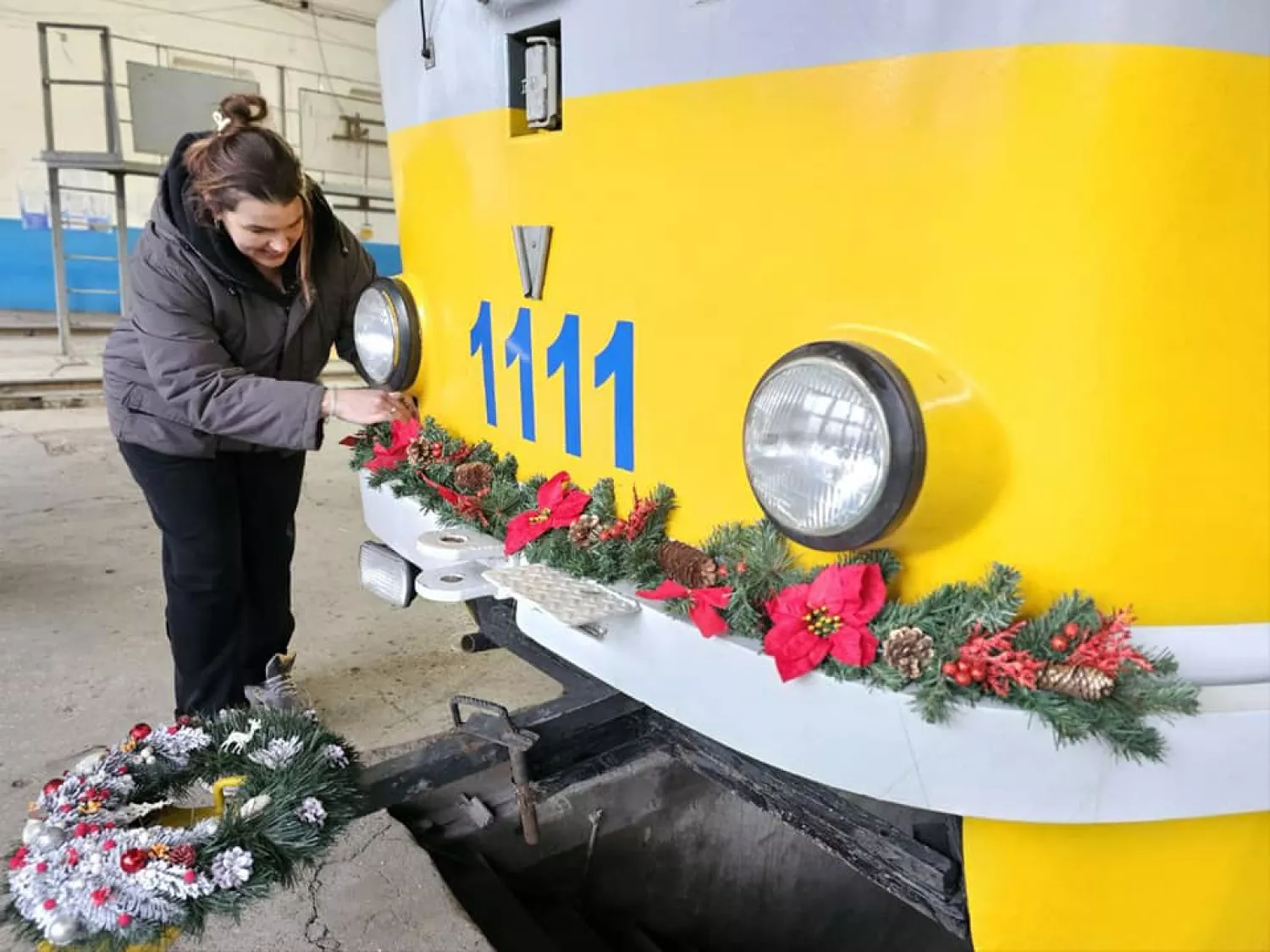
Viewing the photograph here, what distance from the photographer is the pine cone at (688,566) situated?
3.79ft

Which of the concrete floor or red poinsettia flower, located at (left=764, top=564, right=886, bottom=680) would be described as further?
the concrete floor

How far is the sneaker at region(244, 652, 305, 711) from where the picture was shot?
7.52 feet

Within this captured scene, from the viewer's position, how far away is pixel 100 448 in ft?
18.6

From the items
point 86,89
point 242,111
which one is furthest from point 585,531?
point 86,89

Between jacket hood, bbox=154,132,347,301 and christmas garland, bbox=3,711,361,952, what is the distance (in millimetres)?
842

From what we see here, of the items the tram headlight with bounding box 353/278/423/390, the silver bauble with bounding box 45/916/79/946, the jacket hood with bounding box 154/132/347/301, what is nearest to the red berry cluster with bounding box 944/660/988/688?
the silver bauble with bounding box 45/916/79/946

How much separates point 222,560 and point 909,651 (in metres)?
1.74

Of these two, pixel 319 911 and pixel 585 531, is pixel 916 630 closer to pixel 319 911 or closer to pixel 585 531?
pixel 585 531

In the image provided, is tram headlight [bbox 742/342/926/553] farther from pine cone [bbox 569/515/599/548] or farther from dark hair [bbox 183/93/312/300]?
dark hair [bbox 183/93/312/300]

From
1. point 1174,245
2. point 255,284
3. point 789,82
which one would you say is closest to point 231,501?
point 255,284

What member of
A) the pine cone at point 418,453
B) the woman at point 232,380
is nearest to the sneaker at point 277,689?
the woman at point 232,380

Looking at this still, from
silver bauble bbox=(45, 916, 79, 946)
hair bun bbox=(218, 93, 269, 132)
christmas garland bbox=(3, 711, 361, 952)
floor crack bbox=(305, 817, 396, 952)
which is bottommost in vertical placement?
floor crack bbox=(305, 817, 396, 952)

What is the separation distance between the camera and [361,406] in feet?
5.55

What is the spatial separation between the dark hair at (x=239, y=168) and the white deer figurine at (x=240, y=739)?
918 mm
